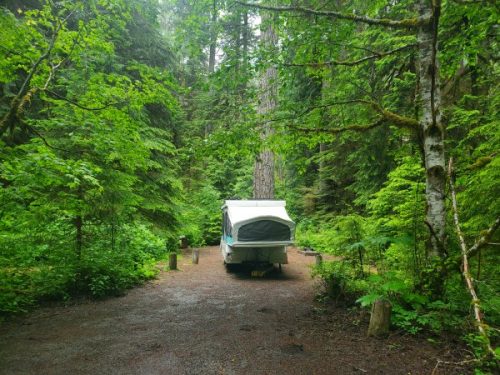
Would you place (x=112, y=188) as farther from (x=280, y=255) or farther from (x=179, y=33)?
(x=280, y=255)

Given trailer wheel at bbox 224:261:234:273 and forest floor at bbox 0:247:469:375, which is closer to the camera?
forest floor at bbox 0:247:469:375

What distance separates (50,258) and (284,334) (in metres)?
5.35

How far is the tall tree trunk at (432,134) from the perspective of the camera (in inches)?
197

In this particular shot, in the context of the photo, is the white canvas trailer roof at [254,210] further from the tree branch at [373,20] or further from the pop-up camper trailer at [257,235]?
the tree branch at [373,20]

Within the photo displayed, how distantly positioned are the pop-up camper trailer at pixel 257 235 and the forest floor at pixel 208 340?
1.79 meters

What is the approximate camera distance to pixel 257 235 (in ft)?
29.1

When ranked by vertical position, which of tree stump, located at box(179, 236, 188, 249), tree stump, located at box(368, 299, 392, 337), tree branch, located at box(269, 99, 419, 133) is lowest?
tree stump, located at box(368, 299, 392, 337)

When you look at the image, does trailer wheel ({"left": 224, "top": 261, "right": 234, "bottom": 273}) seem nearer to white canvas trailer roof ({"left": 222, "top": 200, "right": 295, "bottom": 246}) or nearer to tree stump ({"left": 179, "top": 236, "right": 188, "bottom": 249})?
white canvas trailer roof ({"left": 222, "top": 200, "right": 295, "bottom": 246})

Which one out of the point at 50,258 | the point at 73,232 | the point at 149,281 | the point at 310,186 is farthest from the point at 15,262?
the point at 310,186

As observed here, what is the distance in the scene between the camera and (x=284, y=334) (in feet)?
16.5

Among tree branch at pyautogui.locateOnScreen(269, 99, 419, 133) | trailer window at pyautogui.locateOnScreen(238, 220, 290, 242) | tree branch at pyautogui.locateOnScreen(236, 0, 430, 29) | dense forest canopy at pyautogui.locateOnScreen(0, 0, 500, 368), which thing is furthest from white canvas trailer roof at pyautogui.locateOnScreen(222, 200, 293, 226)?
tree branch at pyautogui.locateOnScreen(236, 0, 430, 29)

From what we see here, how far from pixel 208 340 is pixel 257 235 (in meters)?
4.23

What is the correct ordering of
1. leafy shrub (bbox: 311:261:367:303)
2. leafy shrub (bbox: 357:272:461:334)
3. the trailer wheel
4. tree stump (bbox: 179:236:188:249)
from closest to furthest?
leafy shrub (bbox: 357:272:461:334), leafy shrub (bbox: 311:261:367:303), the trailer wheel, tree stump (bbox: 179:236:188:249)

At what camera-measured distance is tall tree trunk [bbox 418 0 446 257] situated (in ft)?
16.4
